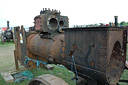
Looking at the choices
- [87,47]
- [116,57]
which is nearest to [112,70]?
[116,57]

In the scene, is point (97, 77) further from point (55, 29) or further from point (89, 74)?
point (55, 29)

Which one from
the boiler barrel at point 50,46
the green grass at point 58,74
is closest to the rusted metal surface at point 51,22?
the boiler barrel at point 50,46

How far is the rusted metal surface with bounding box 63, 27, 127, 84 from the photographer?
1.79 metres

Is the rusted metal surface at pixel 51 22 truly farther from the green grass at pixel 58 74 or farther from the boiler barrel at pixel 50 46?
the green grass at pixel 58 74

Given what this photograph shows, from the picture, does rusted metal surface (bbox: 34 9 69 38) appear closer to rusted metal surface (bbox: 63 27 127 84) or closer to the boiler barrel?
the boiler barrel

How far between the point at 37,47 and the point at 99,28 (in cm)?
239

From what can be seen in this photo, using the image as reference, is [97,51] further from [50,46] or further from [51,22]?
[51,22]

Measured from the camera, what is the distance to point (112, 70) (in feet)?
7.45

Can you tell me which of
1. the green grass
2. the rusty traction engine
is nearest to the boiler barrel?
the rusty traction engine

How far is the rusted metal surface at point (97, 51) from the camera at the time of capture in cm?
179

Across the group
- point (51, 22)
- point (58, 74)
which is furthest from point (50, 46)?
point (58, 74)

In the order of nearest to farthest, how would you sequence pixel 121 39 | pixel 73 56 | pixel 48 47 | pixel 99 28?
pixel 99 28, pixel 121 39, pixel 73 56, pixel 48 47

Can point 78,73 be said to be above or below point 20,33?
below

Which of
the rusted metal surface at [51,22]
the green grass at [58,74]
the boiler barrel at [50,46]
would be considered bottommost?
the green grass at [58,74]
